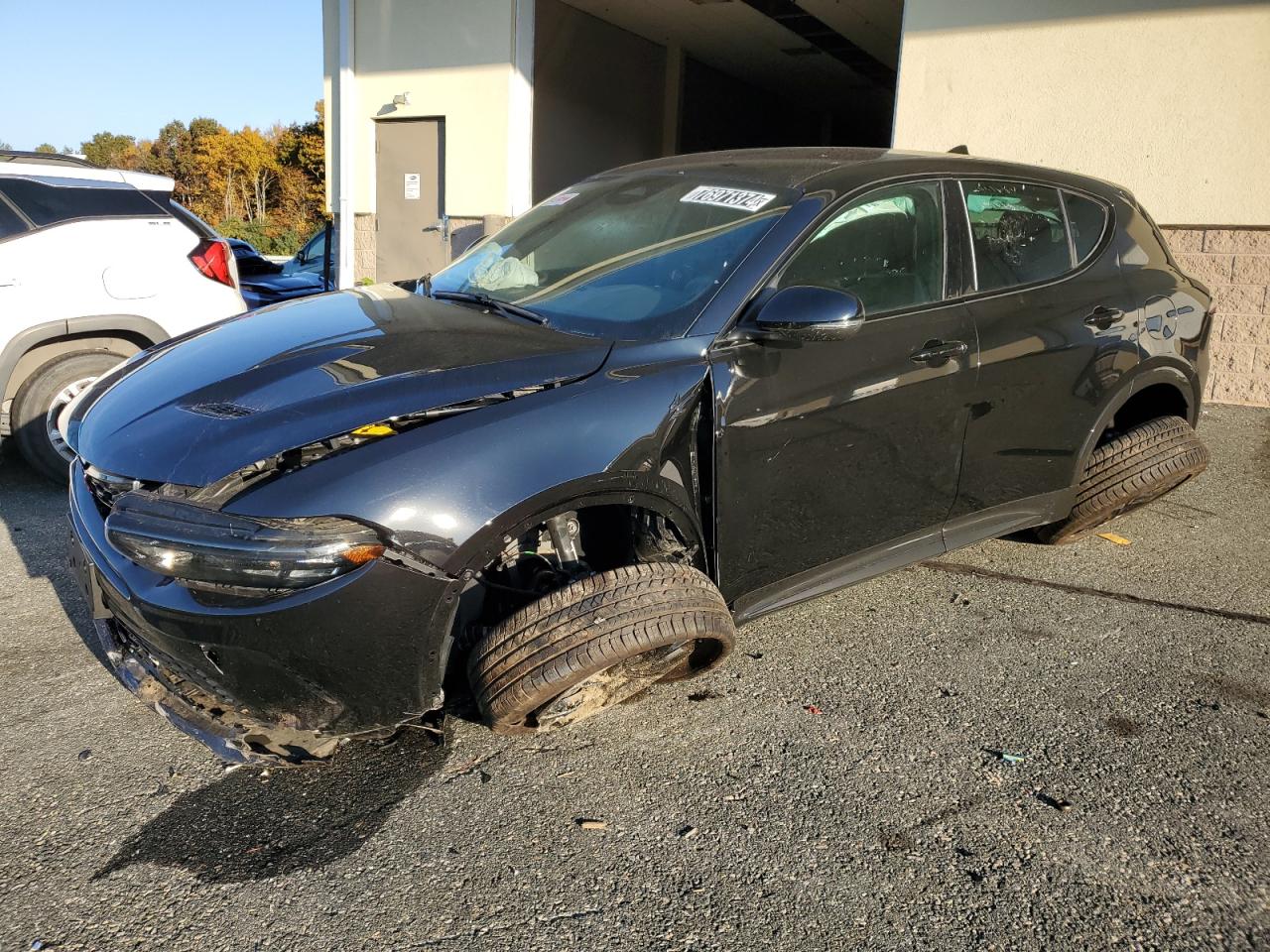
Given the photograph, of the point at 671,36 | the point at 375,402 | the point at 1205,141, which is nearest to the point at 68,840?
the point at 375,402

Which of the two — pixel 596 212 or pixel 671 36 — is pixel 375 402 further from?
pixel 671 36

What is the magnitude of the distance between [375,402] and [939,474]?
6.63 feet

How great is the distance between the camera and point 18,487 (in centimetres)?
532

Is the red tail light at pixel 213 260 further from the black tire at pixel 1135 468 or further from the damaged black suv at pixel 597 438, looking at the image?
the black tire at pixel 1135 468

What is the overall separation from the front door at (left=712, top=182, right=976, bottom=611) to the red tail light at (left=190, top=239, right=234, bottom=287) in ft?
13.1

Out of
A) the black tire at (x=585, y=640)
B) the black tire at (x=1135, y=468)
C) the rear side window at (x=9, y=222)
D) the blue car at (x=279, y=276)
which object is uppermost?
the rear side window at (x=9, y=222)

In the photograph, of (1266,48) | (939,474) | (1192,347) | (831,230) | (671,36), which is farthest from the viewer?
(671,36)

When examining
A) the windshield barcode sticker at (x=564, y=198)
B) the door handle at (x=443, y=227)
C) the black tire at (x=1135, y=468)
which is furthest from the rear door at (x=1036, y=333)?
the door handle at (x=443, y=227)

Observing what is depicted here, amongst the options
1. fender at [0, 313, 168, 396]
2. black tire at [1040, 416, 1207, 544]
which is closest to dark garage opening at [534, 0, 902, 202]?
fender at [0, 313, 168, 396]

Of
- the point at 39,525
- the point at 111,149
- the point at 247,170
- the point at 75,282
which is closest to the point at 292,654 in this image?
the point at 39,525

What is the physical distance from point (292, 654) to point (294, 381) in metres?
0.76

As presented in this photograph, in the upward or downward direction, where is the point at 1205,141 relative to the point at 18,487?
upward

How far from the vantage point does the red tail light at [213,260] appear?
5598 millimetres

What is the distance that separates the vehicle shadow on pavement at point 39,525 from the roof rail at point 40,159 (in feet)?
5.07
